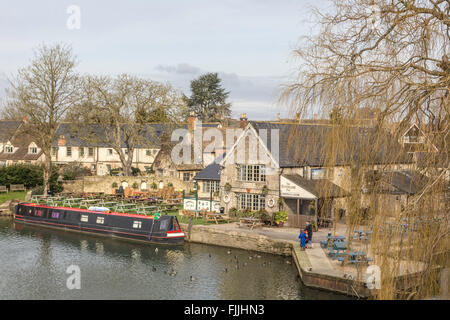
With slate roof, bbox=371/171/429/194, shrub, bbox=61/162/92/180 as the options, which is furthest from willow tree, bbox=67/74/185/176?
slate roof, bbox=371/171/429/194

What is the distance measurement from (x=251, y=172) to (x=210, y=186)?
5.71m

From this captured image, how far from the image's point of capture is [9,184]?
46781 millimetres

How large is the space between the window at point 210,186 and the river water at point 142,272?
866cm

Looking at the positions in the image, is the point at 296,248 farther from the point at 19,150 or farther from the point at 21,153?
the point at 19,150

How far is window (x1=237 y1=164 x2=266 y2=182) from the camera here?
3083 centimetres

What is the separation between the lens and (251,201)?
31578 millimetres

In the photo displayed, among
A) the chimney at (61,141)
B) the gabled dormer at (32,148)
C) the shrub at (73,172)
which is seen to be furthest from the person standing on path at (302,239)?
the gabled dormer at (32,148)

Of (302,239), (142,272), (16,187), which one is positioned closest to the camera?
(142,272)

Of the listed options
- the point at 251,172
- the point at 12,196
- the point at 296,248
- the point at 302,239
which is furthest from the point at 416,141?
the point at 12,196

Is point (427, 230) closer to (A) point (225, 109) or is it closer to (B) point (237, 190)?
(B) point (237, 190)

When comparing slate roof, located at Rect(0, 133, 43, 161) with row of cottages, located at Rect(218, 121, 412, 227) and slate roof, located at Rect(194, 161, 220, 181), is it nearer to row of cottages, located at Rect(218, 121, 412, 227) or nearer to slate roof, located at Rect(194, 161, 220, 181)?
slate roof, located at Rect(194, 161, 220, 181)
